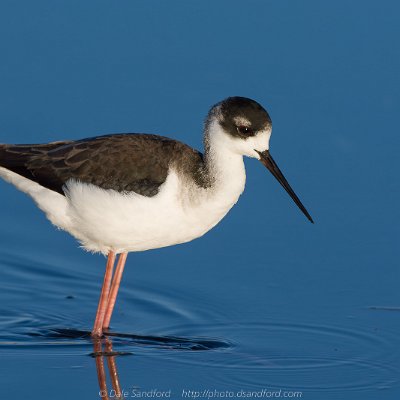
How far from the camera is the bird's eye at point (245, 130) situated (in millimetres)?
8477

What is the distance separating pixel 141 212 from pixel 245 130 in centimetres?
92

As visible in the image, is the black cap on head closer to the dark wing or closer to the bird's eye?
the bird's eye

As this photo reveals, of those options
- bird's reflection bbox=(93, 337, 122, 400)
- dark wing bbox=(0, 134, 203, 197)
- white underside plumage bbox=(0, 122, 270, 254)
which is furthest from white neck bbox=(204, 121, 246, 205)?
bird's reflection bbox=(93, 337, 122, 400)

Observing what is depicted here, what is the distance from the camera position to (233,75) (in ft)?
38.4

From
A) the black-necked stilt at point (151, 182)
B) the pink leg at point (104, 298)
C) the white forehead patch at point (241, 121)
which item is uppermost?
the white forehead patch at point (241, 121)

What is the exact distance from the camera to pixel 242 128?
8.48m

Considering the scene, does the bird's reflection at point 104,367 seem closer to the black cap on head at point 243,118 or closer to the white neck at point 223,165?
the white neck at point 223,165

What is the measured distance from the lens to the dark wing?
849cm

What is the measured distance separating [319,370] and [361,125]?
3658 millimetres

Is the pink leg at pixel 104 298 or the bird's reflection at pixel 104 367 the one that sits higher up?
the pink leg at pixel 104 298

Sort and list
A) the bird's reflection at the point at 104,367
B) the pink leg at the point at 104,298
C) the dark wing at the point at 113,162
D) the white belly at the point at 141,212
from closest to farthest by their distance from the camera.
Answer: the bird's reflection at the point at 104,367 → the white belly at the point at 141,212 → the dark wing at the point at 113,162 → the pink leg at the point at 104,298

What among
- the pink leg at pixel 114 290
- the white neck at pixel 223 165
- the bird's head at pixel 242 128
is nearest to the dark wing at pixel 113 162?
the white neck at pixel 223 165

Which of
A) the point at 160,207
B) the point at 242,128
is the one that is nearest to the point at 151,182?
the point at 160,207

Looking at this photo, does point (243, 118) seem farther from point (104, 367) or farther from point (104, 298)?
point (104, 367)
